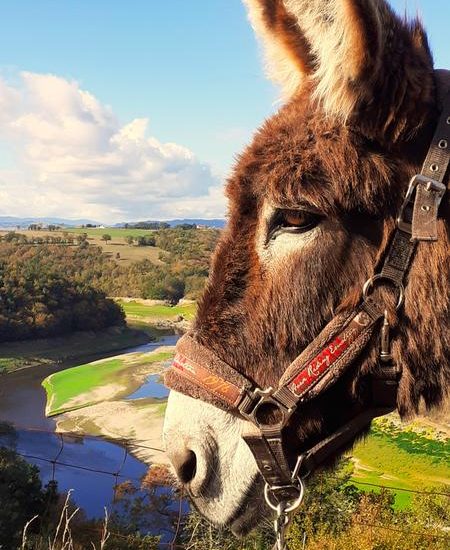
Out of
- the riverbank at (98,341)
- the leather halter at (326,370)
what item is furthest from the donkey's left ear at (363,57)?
the riverbank at (98,341)

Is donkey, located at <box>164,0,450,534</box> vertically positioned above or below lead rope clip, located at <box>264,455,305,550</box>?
above

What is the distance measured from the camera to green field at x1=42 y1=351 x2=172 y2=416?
46872 millimetres

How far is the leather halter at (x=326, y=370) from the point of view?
1939 mm

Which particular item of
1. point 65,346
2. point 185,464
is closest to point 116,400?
point 65,346

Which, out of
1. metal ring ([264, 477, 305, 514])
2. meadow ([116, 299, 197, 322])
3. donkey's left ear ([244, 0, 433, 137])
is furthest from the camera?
meadow ([116, 299, 197, 322])

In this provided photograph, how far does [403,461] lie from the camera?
30.8 m

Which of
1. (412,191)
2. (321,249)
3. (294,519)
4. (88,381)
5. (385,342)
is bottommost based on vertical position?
(88,381)

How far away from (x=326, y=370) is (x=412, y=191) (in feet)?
2.48

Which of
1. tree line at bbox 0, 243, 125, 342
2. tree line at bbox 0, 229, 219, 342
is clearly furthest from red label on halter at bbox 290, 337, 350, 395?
tree line at bbox 0, 243, 125, 342

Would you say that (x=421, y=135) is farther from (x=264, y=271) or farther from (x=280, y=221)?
(x=264, y=271)

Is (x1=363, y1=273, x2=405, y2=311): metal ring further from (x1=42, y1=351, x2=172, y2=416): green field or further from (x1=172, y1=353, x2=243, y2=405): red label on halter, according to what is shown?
(x1=42, y1=351, x2=172, y2=416): green field

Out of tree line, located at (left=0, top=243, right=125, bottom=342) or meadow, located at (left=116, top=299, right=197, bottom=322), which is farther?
meadow, located at (left=116, top=299, right=197, bottom=322)

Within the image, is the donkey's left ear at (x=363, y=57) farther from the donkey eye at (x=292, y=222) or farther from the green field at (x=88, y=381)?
the green field at (x=88, y=381)

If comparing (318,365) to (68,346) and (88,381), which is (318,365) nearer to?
(88,381)
